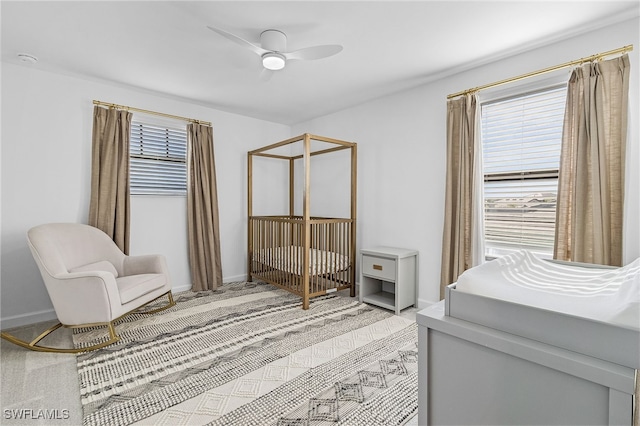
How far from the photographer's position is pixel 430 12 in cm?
196

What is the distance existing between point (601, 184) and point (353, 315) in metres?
2.20

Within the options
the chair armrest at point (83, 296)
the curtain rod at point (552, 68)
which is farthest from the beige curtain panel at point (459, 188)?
the chair armrest at point (83, 296)

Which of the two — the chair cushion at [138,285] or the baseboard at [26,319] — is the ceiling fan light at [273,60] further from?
the baseboard at [26,319]

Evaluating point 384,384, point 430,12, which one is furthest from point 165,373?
point 430,12

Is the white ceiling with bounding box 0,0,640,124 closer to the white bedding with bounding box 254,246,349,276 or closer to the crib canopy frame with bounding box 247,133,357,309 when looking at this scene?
the crib canopy frame with bounding box 247,133,357,309

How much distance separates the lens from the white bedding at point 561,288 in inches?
35.4

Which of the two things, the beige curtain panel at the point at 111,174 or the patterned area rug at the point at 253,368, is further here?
the beige curtain panel at the point at 111,174

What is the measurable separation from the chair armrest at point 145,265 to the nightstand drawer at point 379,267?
2.05 metres

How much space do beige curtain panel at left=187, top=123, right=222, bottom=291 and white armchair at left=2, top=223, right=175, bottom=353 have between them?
2.41 ft

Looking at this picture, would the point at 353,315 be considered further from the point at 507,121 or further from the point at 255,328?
the point at 507,121

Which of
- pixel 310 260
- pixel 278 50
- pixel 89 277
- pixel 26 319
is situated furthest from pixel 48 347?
pixel 278 50

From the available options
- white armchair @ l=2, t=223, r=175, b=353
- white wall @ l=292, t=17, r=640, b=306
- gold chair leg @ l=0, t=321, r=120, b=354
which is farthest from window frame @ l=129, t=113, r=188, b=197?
white wall @ l=292, t=17, r=640, b=306

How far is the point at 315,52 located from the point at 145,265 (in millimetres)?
2529

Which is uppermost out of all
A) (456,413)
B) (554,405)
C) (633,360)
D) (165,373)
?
(633,360)
